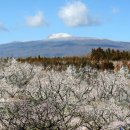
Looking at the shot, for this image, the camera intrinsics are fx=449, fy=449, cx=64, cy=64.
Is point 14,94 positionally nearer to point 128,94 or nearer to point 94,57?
point 128,94

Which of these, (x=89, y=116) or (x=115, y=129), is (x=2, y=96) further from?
(x=115, y=129)

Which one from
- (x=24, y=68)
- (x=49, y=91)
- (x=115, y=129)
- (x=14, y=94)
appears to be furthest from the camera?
(x=24, y=68)

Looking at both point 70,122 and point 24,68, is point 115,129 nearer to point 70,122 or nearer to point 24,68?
point 70,122

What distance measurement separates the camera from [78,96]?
12.9 metres

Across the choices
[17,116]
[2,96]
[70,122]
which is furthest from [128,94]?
[17,116]

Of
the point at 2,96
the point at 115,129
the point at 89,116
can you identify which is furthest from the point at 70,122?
the point at 2,96

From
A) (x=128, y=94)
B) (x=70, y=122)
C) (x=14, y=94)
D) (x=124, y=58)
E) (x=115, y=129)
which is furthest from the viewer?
(x=124, y=58)

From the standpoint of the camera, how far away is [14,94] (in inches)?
524

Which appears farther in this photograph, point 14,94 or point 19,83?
point 19,83

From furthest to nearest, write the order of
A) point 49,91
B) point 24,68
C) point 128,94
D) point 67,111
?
point 24,68 → point 128,94 → point 49,91 → point 67,111

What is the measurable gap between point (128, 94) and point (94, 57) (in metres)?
20.7

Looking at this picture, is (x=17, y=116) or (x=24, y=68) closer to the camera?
(x=17, y=116)

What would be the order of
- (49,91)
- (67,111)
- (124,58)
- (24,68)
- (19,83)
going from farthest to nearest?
1. (124,58)
2. (24,68)
3. (19,83)
4. (49,91)
5. (67,111)

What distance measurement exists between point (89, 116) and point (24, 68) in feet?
29.4
